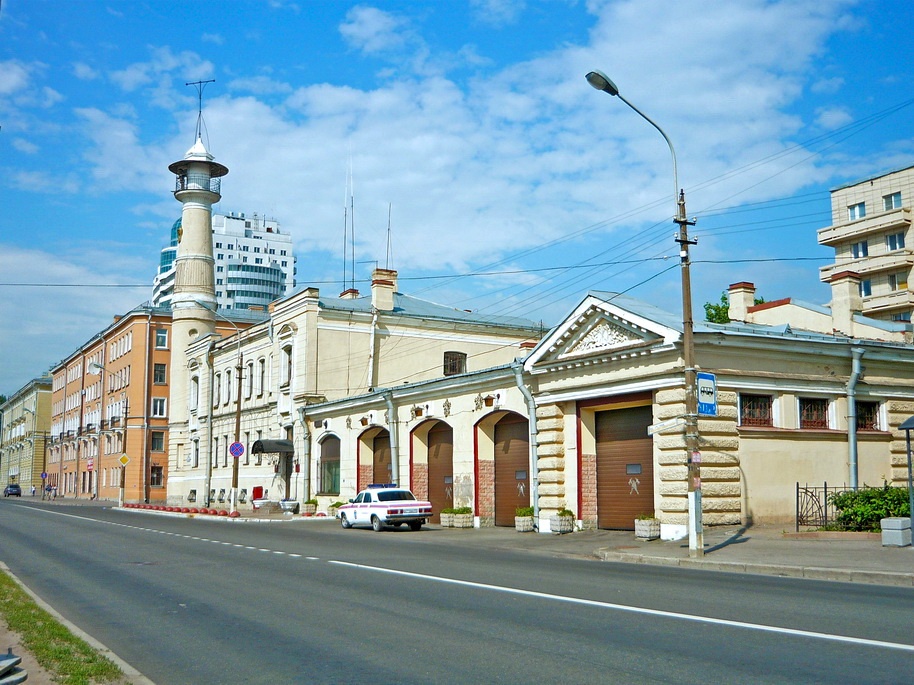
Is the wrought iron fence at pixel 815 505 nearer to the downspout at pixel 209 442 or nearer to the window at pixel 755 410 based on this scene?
the window at pixel 755 410

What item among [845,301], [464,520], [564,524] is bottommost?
[464,520]

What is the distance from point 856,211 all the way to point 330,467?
147 feet

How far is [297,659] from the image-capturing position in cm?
832

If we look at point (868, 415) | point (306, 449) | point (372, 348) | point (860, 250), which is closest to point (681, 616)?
point (868, 415)

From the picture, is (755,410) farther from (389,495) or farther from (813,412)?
(389,495)

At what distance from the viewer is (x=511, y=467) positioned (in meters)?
30.3

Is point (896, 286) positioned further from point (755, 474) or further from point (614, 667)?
point (614, 667)

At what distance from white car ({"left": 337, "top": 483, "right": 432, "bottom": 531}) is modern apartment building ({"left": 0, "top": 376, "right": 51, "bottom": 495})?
8546 cm

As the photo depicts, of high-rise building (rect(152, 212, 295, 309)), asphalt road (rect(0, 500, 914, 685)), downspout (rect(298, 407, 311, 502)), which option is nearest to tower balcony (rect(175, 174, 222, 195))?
downspout (rect(298, 407, 311, 502))

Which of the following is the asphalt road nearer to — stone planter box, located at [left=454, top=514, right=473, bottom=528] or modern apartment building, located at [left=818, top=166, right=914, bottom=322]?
stone planter box, located at [left=454, top=514, right=473, bottom=528]

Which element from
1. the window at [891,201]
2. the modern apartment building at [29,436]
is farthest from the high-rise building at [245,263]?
the window at [891,201]

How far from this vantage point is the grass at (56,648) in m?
7.36

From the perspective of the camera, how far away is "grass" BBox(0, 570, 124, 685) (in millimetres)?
7363

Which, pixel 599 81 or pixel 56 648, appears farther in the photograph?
pixel 599 81
